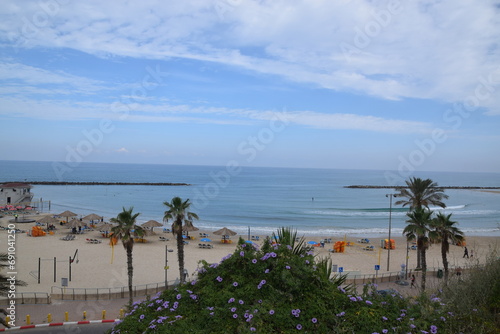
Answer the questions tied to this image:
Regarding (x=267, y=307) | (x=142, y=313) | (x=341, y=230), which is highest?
(x=267, y=307)

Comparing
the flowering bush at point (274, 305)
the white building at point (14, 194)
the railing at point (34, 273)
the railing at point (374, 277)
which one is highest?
the flowering bush at point (274, 305)

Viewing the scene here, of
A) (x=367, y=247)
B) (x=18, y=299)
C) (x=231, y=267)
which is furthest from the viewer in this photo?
(x=367, y=247)

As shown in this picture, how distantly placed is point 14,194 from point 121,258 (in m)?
50.0

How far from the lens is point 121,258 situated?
33.5 m

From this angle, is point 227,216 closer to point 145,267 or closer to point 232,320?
point 145,267

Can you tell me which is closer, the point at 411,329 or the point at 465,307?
the point at 411,329

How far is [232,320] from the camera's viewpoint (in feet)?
21.6

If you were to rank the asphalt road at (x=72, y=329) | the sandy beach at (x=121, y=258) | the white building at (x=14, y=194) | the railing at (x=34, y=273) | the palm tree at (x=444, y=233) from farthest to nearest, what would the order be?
1. the white building at (x=14, y=194)
2. the sandy beach at (x=121, y=258)
3. the railing at (x=34, y=273)
4. the palm tree at (x=444, y=233)
5. the asphalt road at (x=72, y=329)

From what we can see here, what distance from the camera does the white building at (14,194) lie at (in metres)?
69.6

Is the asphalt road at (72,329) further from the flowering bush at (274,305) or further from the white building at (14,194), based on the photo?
the white building at (14,194)

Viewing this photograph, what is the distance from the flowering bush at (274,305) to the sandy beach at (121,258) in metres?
18.9

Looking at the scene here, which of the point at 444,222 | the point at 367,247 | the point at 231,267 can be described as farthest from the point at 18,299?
the point at 367,247

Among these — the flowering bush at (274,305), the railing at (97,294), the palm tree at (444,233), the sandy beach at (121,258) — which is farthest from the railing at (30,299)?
the palm tree at (444,233)

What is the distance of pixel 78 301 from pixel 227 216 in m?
49.7
